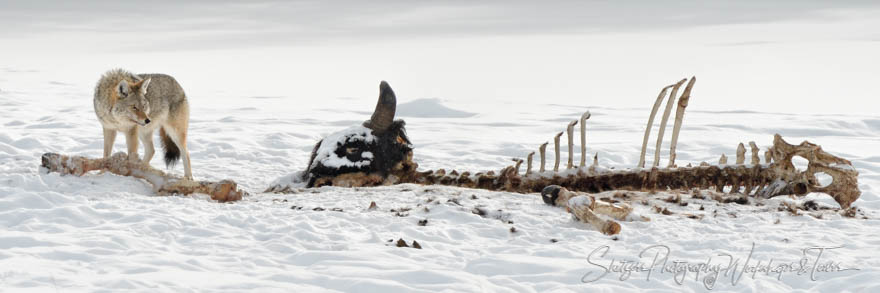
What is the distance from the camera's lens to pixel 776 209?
7.70m

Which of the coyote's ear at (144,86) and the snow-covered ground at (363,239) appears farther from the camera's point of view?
the coyote's ear at (144,86)

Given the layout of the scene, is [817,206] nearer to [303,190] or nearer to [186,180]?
[303,190]

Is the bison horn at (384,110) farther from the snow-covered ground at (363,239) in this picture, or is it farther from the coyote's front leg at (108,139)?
the coyote's front leg at (108,139)

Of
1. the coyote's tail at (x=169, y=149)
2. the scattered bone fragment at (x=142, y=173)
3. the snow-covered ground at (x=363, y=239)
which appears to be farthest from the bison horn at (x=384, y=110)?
the coyote's tail at (x=169, y=149)

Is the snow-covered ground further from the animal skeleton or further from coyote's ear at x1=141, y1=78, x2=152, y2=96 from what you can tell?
Result: coyote's ear at x1=141, y1=78, x2=152, y2=96

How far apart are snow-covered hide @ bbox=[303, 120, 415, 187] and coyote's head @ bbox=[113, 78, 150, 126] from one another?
2000 millimetres

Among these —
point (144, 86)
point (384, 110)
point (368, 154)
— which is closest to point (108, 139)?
point (144, 86)

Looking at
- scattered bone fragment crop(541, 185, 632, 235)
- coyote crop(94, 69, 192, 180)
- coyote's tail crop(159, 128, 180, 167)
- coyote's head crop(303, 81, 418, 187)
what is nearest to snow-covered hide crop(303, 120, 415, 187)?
coyote's head crop(303, 81, 418, 187)

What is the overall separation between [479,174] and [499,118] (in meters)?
14.0

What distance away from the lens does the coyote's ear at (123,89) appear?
7.87 metres

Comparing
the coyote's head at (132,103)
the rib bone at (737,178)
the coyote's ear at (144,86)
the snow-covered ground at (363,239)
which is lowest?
the snow-covered ground at (363,239)

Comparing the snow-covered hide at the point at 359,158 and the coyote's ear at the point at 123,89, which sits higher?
the coyote's ear at the point at 123,89

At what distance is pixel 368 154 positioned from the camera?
8.75 meters

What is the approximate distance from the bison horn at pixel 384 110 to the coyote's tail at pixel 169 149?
2.42m
